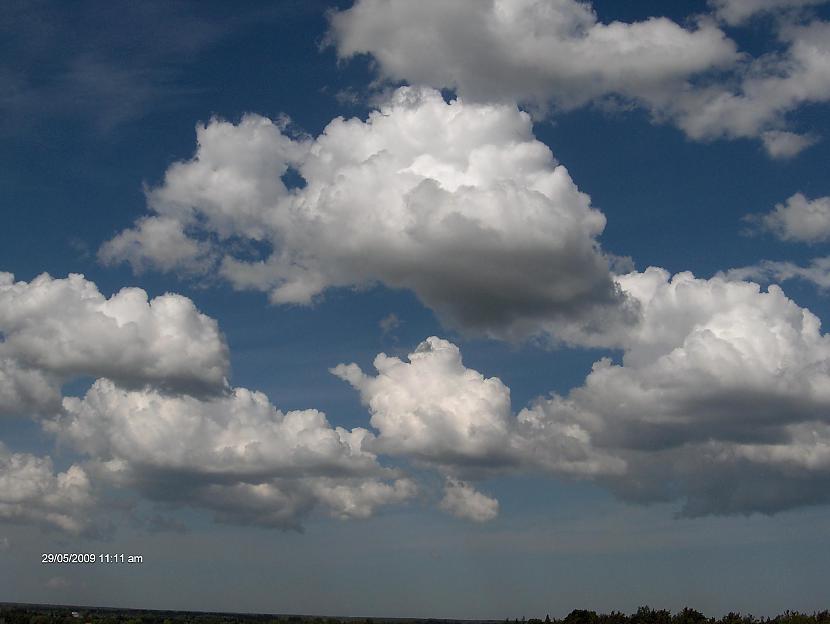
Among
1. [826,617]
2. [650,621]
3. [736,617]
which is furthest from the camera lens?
[650,621]

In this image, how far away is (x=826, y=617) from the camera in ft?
308

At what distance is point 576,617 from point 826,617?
3917 cm

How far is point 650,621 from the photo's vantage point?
11588 centimetres

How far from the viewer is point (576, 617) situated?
408ft

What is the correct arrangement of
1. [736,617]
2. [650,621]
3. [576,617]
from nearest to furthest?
[736,617] < [650,621] < [576,617]

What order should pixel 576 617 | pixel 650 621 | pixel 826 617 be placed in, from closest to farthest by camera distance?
1. pixel 826 617
2. pixel 650 621
3. pixel 576 617

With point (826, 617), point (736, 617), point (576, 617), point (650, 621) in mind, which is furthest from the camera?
point (576, 617)

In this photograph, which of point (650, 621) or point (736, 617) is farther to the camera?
point (650, 621)

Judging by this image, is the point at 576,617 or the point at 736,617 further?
the point at 576,617

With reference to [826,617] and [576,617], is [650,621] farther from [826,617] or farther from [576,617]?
[826,617]

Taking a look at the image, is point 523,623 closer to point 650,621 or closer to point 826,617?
point 650,621

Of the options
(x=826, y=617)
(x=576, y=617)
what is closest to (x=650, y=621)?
(x=576, y=617)

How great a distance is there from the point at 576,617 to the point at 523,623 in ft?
26.0

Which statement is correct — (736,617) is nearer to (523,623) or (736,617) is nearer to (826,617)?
(826,617)
